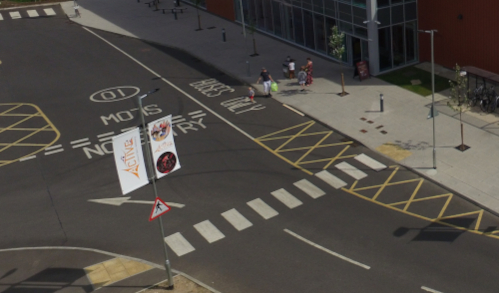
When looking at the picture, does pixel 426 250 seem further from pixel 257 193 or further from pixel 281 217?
pixel 257 193

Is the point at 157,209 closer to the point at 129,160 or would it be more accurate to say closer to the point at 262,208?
the point at 129,160

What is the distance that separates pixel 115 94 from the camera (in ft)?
129

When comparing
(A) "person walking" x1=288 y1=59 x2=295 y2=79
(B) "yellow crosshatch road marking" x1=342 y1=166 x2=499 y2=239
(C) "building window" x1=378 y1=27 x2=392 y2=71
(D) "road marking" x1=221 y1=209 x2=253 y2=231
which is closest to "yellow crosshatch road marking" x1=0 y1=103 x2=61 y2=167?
(D) "road marking" x1=221 y1=209 x2=253 y2=231

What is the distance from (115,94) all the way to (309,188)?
57.7 ft

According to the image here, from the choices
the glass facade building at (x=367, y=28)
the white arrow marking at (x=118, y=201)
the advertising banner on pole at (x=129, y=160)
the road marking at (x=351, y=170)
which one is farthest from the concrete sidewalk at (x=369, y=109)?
the advertising banner on pole at (x=129, y=160)

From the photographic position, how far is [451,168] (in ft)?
89.7

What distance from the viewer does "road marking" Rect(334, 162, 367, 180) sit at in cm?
2739

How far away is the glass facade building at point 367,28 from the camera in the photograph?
37.5m

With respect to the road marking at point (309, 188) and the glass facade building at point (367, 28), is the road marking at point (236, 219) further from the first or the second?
the glass facade building at point (367, 28)

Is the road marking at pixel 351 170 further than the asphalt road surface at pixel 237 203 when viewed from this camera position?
Yes

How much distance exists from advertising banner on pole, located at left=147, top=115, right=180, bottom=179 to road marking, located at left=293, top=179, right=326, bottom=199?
7597mm

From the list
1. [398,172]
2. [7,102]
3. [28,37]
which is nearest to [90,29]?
[28,37]

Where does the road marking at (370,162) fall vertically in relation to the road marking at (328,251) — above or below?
above

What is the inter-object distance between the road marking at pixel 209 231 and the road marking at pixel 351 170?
22.6 feet
